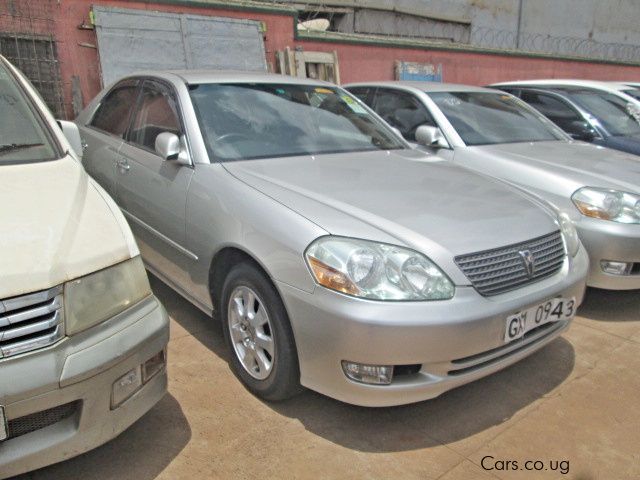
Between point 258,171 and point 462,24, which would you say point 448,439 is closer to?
point 258,171

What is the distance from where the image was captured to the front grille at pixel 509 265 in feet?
8.06

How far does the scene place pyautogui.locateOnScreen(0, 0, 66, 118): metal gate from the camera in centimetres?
647

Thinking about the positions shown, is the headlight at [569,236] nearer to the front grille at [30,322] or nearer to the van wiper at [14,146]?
the front grille at [30,322]

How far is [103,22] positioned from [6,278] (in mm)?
6309

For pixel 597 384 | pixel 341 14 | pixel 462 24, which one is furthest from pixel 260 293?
pixel 462 24

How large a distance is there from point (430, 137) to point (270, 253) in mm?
2516

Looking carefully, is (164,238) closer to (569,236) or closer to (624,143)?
(569,236)

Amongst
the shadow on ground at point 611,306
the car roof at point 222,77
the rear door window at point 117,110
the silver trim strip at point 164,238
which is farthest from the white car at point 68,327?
the shadow on ground at point 611,306

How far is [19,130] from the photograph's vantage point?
112 inches

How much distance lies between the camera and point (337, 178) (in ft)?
10.0

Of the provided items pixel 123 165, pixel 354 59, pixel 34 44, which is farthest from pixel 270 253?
pixel 354 59

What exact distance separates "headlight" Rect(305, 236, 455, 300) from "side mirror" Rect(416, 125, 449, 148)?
244 centimetres

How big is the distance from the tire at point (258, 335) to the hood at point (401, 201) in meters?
0.41

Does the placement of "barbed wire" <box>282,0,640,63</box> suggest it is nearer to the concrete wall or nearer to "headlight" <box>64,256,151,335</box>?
the concrete wall
